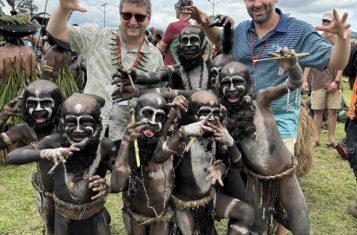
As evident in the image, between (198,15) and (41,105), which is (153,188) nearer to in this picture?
(41,105)

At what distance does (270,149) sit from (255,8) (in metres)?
1.12

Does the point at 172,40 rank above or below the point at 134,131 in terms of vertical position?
below

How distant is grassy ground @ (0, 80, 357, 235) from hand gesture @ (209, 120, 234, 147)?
5.24 ft

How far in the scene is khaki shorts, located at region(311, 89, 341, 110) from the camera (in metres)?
7.02

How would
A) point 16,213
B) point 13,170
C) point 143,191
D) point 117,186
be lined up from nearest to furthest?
point 117,186 → point 143,191 → point 16,213 → point 13,170

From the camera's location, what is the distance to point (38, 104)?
2.90 metres

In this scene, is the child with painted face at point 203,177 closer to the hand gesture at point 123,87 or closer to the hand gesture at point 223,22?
the hand gesture at point 123,87

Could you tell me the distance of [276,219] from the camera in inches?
129

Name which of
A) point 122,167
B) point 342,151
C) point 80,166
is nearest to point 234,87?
point 122,167

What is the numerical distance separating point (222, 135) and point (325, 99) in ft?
16.5

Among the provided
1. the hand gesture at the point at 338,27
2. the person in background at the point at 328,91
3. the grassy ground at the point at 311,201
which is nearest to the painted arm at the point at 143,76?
the hand gesture at the point at 338,27

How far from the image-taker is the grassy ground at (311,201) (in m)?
4.09

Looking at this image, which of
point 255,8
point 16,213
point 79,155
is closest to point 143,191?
point 79,155

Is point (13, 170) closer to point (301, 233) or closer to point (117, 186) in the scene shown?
point (117, 186)
